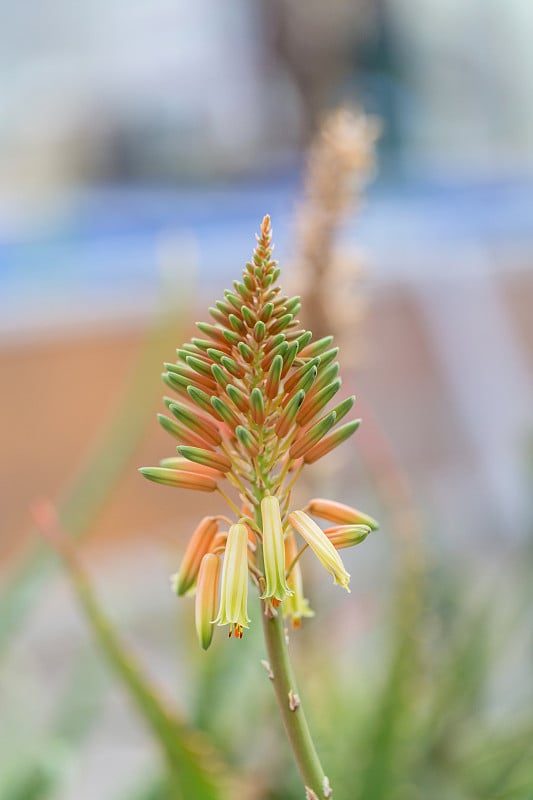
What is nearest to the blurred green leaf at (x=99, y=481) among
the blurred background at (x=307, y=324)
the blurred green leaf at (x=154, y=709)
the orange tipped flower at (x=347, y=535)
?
the blurred background at (x=307, y=324)

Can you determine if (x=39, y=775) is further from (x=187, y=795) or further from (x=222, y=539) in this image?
(x=222, y=539)

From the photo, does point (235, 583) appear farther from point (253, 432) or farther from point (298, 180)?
point (298, 180)

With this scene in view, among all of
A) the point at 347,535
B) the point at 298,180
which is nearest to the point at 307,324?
the point at 347,535

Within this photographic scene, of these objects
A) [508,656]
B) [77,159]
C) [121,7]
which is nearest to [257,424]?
[508,656]

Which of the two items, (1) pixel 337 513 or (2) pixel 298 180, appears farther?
(2) pixel 298 180

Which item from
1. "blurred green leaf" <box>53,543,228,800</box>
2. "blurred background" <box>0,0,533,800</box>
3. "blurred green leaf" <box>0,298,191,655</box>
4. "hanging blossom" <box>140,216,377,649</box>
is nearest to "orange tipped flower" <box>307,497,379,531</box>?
"hanging blossom" <box>140,216,377,649</box>

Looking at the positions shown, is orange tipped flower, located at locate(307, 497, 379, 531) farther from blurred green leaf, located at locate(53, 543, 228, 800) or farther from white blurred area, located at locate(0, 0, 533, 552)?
white blurred area, located at locate(0, 0, 533, 552)

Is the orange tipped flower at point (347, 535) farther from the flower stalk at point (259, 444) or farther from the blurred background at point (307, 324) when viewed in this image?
the blurred background at point (307, 324)
